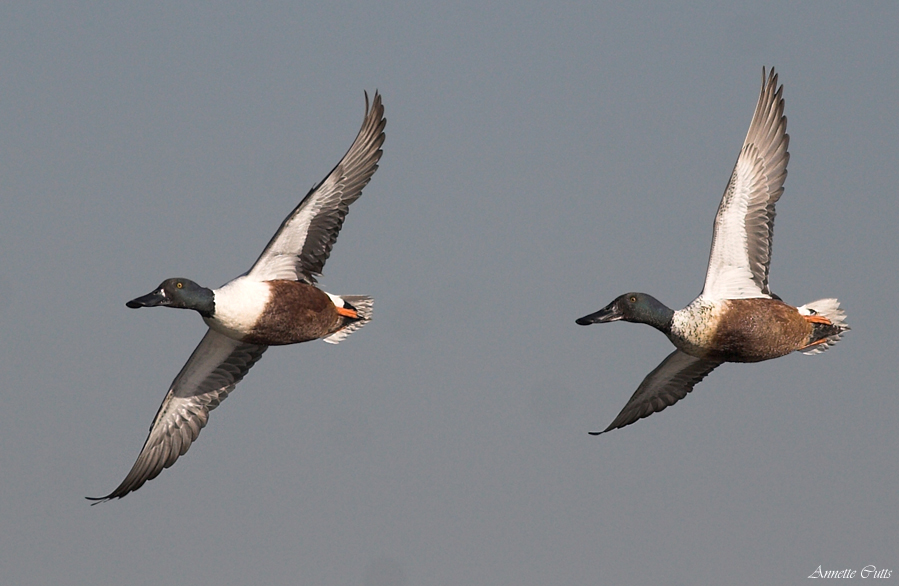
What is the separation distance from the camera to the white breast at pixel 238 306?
11070 mm

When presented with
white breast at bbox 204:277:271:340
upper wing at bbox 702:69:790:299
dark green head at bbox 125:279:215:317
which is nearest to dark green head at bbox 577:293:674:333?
upper wing at bbox 702:69:790:299

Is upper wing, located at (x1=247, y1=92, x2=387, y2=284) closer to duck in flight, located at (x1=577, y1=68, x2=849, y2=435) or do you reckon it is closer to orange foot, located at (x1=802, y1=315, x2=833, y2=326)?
duck in flight, located at (x1=577, y1=68, x2=849, y2=435)

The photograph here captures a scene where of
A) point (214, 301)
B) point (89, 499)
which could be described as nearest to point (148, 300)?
point (214, 301)

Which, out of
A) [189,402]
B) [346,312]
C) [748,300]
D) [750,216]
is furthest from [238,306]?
[750,216]

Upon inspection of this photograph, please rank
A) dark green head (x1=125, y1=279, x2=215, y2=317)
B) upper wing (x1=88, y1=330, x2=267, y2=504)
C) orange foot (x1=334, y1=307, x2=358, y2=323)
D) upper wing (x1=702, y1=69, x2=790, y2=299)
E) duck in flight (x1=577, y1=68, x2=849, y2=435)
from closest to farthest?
1. dark green head (x1=125, y1=279, x2=215, y2=317)
2. duck in flight (x1=577, y1=68, x2=849, y2=435)
3. upper wing (x1=702, y1=69, x2=790, y2=299)
4. orange foot (x1=334, y1=307, x2=358, y2=323)
5. upper wing (x1=88, y1=330, x2=267, y2=504)

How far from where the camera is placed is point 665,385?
41.2ft

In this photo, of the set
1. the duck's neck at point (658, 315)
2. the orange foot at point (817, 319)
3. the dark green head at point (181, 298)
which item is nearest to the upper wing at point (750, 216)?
the duck's neck at point (658, 315)

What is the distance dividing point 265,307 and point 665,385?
4202 millimetres

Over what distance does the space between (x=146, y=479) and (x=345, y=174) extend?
12.3ft

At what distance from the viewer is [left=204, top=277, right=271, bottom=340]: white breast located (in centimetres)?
1107

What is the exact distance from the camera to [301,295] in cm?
1141

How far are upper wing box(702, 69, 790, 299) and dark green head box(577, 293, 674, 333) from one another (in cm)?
50

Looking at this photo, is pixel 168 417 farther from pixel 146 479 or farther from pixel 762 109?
pixel 762 109

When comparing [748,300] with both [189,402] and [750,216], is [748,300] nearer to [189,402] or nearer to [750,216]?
[750,216]
